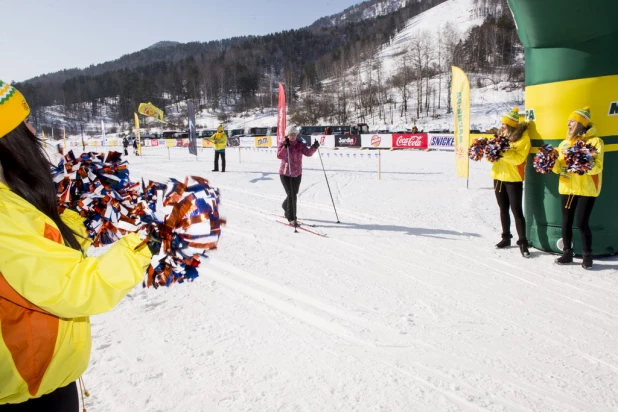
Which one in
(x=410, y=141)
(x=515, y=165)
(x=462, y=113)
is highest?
(x=462, y=113)

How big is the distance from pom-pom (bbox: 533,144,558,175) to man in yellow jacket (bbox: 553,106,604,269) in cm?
7

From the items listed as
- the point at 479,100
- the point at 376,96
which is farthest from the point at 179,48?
the point at 479,100

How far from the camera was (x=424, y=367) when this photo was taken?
2943 mm

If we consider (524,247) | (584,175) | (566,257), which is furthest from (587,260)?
(584,175)

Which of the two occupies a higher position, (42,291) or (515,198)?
(42,291)

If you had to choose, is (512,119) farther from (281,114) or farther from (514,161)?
(281,114)

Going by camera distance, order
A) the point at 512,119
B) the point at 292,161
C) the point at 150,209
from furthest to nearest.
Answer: the point at 292,161, the point at 512,119, the point at 150,209

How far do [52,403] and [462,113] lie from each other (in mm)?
10525

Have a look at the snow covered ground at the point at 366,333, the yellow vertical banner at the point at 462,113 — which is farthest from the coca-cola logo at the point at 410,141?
the snow covered ground at the point at 366,333

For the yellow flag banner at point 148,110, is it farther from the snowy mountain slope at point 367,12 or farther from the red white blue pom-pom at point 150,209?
the snowy mountain slope at point 367,12

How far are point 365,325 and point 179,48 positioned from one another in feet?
667

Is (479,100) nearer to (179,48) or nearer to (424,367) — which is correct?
(424,367)

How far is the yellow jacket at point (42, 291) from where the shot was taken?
3.63 feet

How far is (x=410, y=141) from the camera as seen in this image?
84.8 ft
